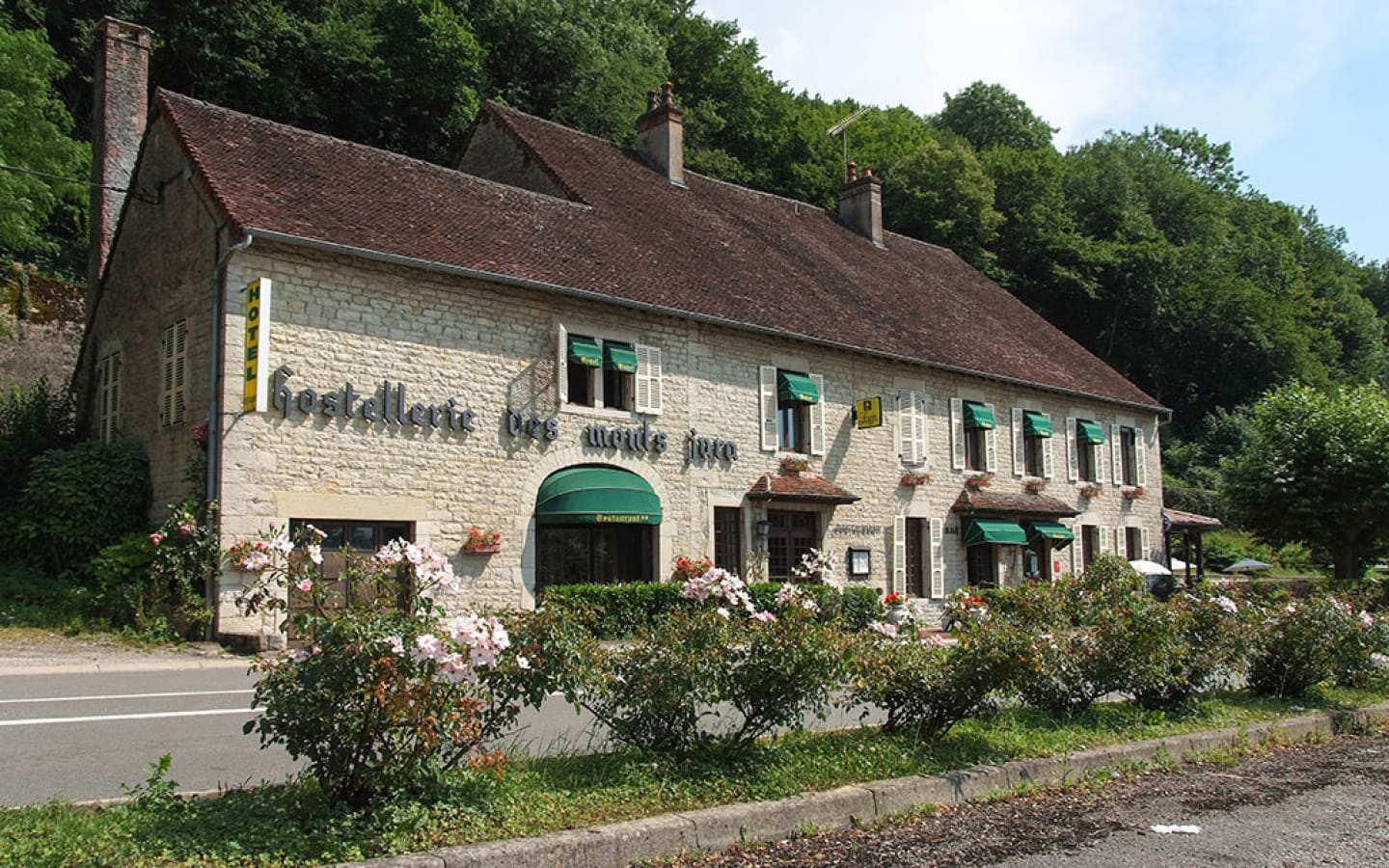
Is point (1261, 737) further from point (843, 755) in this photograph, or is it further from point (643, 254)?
point (643, 254)

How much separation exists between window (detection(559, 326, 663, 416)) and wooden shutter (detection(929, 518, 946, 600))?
759cm

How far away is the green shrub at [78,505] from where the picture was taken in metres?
15.4

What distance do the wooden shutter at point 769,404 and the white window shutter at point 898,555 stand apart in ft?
11.8

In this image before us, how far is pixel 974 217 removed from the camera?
138 ft

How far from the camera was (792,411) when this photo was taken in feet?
68.1

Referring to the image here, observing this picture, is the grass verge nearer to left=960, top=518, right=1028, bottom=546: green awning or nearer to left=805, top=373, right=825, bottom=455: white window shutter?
left=805, top=373, right=825, bottom=455: white window shutter

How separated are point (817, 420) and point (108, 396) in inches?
Answer: 490

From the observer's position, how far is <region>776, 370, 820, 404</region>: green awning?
20.1 meters

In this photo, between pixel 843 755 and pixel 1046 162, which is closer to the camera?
pixel 843 755

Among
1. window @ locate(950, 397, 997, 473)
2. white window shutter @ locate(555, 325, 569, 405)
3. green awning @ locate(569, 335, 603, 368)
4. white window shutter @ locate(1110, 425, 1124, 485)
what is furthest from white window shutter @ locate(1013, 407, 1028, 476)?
white window shutter @ locate(555, 325, 569, 405)

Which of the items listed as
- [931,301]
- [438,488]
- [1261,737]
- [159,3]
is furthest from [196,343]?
[159,3]

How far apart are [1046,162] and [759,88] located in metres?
13.7

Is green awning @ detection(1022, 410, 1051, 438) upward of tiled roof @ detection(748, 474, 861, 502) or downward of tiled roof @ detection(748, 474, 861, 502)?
upward

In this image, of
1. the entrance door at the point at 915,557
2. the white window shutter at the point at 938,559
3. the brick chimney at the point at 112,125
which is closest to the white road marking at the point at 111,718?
the brick chimney at the point at 112,125
